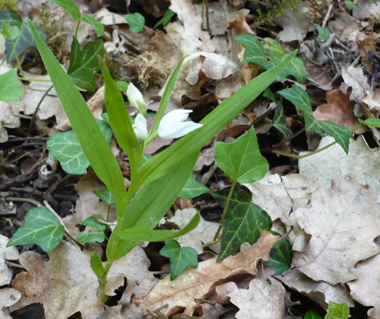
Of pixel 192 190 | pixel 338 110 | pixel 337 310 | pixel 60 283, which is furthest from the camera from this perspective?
pixel 338 110

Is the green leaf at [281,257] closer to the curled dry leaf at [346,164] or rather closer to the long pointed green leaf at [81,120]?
the curled dry leaf at [346,164]

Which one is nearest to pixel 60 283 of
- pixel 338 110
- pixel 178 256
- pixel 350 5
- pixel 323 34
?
pixel 178 256

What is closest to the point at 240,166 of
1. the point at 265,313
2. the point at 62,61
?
the point at 265,313

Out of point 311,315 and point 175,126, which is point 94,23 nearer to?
point 175,126

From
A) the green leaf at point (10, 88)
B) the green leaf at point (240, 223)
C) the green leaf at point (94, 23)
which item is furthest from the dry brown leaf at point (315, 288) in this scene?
the green leaf at point (94, 23)

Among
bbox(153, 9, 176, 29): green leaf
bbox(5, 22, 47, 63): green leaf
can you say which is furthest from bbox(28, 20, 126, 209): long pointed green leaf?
bbox(153, 9, 176, 29): green leaf

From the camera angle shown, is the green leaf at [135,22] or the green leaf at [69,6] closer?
the green leaf at [69,6]
